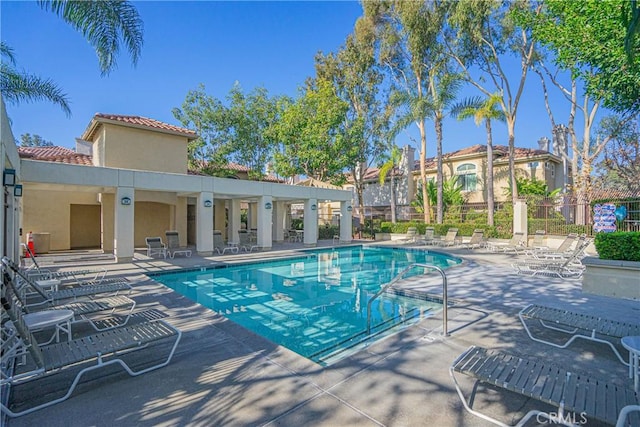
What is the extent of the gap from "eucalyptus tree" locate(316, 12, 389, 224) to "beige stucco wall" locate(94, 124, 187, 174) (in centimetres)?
1448

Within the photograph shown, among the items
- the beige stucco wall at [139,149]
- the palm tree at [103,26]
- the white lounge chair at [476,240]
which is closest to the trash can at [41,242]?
the beige stucco wall at [139,149]

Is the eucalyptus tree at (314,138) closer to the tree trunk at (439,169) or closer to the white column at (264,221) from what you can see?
the tree trunk at (439,169)

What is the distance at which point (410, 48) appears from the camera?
26141 mm

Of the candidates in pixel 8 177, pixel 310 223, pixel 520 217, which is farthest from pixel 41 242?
pixel 520 217

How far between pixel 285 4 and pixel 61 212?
1680 centimetres

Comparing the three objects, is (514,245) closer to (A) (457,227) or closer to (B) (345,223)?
(A) (457,227)

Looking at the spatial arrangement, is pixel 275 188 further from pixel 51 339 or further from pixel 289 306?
pixel 51 339

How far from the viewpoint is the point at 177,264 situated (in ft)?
44.0

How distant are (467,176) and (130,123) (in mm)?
27625

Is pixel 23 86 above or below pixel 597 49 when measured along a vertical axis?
below

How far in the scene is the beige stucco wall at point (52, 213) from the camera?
1752cm

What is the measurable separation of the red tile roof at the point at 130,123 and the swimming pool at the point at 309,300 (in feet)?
34.0

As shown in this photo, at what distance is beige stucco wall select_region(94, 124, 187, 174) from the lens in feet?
58.5

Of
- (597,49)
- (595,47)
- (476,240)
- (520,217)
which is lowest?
(476,240)
